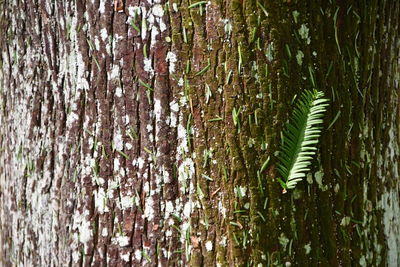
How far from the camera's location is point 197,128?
169 centimetres

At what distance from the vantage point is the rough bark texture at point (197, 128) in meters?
1.68

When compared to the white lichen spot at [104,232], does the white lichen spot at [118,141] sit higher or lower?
higher

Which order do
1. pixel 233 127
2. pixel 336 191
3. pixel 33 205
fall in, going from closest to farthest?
1. pixel 233 127
2. pixel 336 191
3. pixel 33 205

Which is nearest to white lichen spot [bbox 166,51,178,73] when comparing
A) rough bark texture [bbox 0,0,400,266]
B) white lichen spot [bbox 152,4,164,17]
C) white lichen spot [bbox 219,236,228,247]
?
rough bark texture [bbox 0,0,400,266]

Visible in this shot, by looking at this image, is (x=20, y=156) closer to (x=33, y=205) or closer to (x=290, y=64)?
(x=33, y=205)

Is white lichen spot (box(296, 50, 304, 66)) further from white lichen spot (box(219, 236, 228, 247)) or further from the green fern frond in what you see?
white lichen spot (box(219, 236, 228, 247))

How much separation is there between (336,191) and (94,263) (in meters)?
0.85

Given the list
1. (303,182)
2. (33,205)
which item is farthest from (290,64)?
(33,205)

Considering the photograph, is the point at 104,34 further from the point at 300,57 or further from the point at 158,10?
the point at 300,57

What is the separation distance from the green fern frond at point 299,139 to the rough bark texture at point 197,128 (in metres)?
0.03

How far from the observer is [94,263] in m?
1.78

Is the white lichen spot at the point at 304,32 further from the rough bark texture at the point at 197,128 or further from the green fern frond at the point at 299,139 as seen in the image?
the green fern frond at the point at 299,139

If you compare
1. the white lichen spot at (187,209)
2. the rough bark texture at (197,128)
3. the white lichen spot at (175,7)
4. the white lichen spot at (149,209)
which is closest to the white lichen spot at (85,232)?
the rough bark texture at (197,128)

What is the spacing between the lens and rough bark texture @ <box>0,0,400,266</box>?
1682mm
